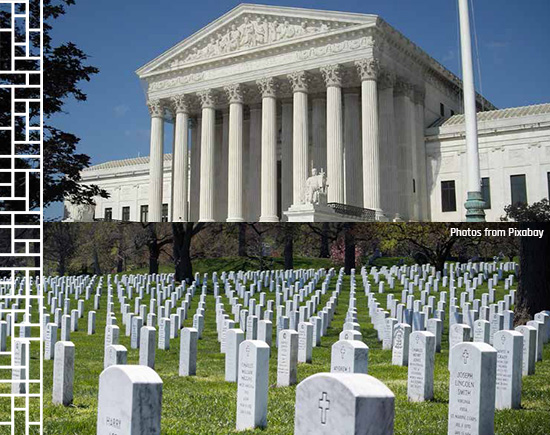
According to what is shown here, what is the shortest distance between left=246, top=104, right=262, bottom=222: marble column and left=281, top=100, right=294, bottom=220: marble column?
198cm

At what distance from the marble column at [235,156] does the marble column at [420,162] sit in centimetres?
1194

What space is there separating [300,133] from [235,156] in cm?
568

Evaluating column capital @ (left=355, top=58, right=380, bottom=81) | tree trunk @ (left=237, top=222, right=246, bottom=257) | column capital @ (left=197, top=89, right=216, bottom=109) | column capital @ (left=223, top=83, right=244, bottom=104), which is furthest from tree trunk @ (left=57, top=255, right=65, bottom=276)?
column capital @ (left=197, top=89, right=216, bottom=109)

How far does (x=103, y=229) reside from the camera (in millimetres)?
9672

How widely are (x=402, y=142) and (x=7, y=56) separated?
3726cm

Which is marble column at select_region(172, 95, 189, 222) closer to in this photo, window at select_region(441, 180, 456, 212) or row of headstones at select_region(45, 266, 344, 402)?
window at select_region(441, 180, 456, 212)

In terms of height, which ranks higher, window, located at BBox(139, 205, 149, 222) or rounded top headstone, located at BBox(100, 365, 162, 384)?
window, located at BBox(139, 205, 149, 222)

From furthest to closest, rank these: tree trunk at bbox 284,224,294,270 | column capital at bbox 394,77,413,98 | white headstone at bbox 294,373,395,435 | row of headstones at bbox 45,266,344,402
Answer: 1. column capital at bbox 394,77,413,98
2. tree trunk at bbox 284,224,294,270
3. row of headstones at bbox 45,266,344,402
4. white headstone at bbox 294,373,395,435

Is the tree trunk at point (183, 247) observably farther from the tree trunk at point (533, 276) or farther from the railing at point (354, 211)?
the railing at point (354, 211)

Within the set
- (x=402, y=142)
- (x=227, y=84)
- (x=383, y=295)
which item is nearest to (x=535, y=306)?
(x=383, y=295)

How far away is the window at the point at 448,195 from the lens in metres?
43.9

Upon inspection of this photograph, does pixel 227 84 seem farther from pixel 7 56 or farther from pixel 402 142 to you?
pixel 7 56

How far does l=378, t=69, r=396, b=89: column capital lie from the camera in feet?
138

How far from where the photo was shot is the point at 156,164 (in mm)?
49375
